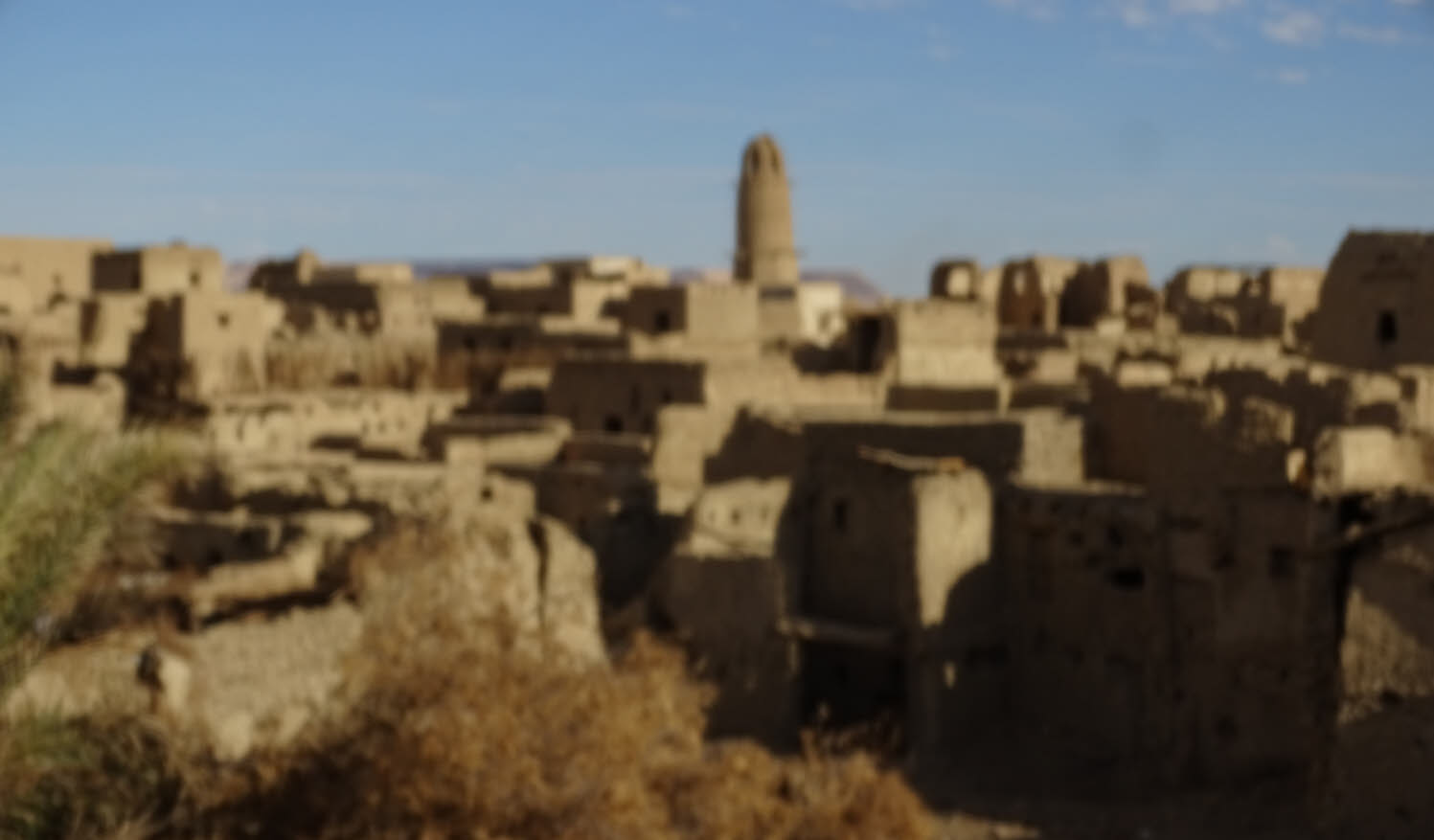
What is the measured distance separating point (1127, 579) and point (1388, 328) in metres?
7.51

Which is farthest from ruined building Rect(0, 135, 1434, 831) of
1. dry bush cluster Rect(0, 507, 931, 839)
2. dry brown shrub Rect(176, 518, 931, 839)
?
dry brown shrub Rect(176, 518, 931, 839)

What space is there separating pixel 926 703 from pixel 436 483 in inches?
179

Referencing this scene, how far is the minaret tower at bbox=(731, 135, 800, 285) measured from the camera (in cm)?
5541

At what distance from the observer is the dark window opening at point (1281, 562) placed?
50.7ft

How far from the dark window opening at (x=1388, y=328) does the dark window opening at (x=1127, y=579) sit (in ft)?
24.1

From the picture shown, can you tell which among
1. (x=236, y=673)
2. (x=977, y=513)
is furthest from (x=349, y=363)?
(x=236, y=673)

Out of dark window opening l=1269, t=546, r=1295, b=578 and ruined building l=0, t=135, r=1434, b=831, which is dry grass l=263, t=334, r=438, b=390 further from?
dark window opening l=1269, t=546, r=1295, b=578

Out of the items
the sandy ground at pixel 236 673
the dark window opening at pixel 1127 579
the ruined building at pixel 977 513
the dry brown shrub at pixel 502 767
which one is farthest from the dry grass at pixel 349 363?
the dry brown shrub at pixel 502 767

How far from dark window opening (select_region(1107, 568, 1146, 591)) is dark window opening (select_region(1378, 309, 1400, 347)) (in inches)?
289

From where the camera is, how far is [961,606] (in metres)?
17.6

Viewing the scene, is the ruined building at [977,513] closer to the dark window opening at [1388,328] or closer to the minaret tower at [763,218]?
the dark window opening at [1388,328]

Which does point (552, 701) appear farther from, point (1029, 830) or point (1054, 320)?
point (1054, 320)

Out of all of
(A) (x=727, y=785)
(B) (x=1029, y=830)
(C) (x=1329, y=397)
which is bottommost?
(B) (x=1029, y=830)

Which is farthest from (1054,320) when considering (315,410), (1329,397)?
(1329,397)
